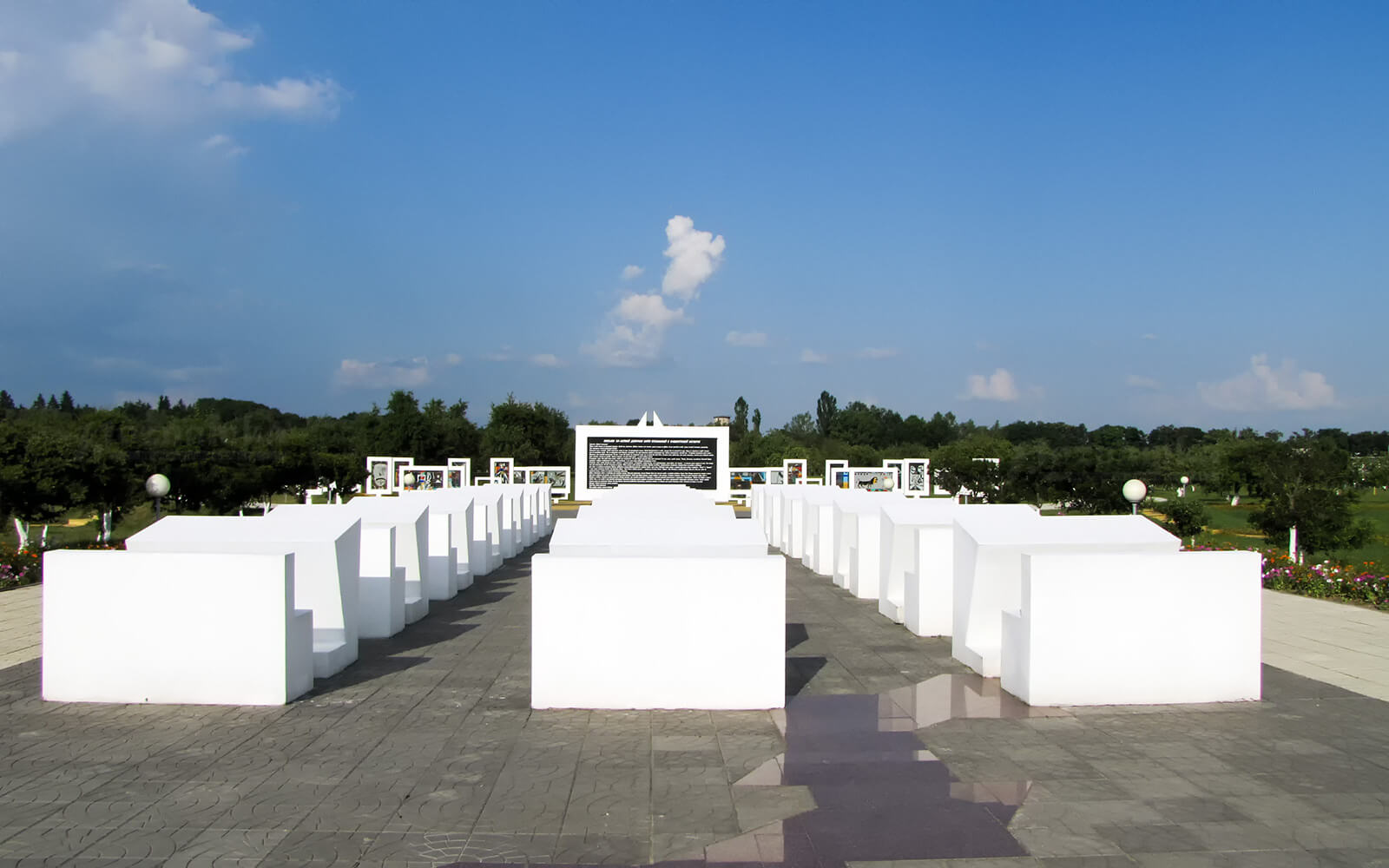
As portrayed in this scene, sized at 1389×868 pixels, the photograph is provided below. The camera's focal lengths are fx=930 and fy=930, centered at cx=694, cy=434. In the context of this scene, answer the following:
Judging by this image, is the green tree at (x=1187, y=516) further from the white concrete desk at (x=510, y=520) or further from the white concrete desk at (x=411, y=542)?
the white concrete desk at (x=411, y=542)

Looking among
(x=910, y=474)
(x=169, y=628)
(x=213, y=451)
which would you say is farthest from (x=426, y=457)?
(x=169, y=628)

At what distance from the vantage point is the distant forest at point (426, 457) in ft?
54.1

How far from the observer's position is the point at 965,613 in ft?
25.8

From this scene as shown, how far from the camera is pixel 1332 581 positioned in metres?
12.1

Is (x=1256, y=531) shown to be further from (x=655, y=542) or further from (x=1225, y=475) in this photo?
(x=655, y=542)

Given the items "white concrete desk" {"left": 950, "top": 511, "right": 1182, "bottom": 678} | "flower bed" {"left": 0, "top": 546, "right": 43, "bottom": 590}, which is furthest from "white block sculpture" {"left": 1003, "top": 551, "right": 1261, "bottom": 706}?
"flower bed" {"left": 0, "top": 546, "right": 43, "bottom": 590}

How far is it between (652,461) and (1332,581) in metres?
22.0

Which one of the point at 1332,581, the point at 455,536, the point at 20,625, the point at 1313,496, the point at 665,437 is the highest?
the point at 665,437

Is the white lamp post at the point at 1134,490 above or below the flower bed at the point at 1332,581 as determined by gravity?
above

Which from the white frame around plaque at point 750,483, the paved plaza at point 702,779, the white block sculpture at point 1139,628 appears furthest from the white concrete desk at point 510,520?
the white frame around plaque at point 750,483

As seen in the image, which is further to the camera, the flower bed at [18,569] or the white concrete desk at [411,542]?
the flower bed at [18,569]

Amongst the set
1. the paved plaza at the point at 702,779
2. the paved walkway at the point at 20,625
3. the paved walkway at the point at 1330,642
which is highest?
the paved plaza at the point at 702,779

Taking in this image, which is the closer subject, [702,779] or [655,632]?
[702,779]

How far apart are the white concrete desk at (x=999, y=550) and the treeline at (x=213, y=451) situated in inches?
617
